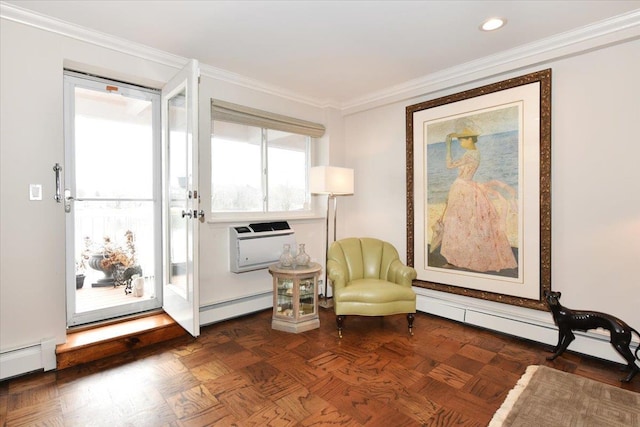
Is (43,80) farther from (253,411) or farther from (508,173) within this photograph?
(508,173)

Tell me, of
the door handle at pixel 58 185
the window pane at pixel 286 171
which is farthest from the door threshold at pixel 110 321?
the window pane at pixel 286 171

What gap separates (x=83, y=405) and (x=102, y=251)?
55.2 inches

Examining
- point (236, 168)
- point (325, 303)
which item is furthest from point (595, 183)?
point (236, 168)

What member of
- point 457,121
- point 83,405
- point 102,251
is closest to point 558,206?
point 457,121

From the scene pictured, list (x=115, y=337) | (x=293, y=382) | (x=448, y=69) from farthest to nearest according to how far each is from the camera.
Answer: (x=448, y=69) → (x=115, y=337) → (x=293, y=382)

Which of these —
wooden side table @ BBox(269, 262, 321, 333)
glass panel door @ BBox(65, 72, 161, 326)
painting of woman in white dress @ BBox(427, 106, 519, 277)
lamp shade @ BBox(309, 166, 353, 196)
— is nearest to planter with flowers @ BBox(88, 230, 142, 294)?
glass panel door @ BBox(65, 72, 161, 326)

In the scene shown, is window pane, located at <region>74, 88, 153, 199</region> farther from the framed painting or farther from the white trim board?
the white trim board

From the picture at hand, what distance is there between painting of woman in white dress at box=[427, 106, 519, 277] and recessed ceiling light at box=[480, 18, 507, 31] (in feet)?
2.44

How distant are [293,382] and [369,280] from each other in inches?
55.5

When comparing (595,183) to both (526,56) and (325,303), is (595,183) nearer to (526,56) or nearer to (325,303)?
(526,56)

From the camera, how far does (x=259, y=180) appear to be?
3732 millimetres

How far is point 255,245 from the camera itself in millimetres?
3348

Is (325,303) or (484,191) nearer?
(484,191)

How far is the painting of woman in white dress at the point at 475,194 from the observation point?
2.92 metres
